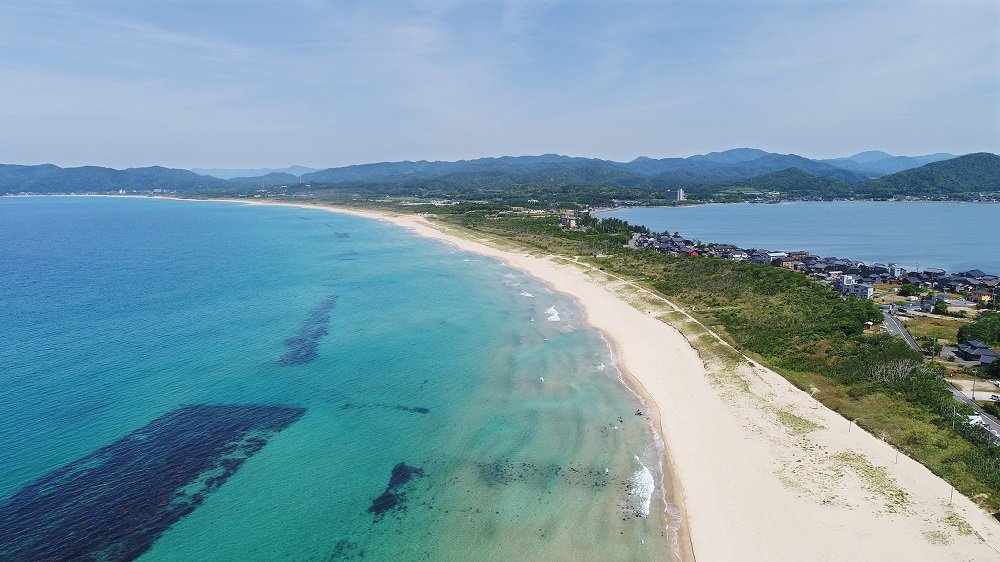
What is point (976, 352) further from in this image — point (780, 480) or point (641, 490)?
point (641, 490)

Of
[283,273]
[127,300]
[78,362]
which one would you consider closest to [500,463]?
[78,362]

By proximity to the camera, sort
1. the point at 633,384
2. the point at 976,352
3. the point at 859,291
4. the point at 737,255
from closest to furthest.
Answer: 1. the point at 633,384
2. the point at 976,352
3. the point at 859,291
4. the point at 737,255

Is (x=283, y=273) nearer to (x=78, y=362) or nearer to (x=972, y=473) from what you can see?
(x=78, y=362)

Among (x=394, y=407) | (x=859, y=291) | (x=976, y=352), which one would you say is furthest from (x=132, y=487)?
(x=859, y=291)

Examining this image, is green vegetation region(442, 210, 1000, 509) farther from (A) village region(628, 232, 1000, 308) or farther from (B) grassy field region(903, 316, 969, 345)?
(A) village region(628, 232, 1000, 308)

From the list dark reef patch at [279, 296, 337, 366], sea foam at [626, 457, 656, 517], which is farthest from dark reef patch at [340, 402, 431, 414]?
sea foam at [626, 457, 656, 517]

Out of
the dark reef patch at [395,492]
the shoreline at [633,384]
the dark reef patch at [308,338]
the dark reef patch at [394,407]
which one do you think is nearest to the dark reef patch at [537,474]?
the shoreline at [633,384]
